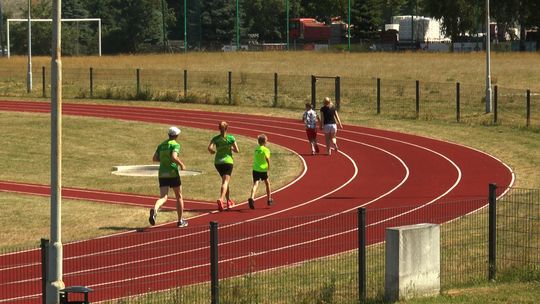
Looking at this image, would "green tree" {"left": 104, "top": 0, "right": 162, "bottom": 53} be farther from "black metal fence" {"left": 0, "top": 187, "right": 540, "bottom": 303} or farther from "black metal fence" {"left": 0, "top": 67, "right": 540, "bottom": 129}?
"black metal fence" {"left": 0, "top": 187, "right": 540, "bottom": 303}

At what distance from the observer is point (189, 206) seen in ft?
82.6

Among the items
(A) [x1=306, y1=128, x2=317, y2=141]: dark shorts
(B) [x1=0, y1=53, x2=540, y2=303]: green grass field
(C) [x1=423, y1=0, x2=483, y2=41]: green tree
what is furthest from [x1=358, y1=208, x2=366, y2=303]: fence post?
(C) [x1=423, y1=0, x2=483, y2=41]: green tree

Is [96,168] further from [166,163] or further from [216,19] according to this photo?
[216,19]

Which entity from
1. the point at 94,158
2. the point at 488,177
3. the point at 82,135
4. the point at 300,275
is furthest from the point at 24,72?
the point at 300,275

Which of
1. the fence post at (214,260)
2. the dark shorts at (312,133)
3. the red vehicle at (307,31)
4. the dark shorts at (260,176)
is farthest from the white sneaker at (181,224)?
the red vehicle at (307,31)

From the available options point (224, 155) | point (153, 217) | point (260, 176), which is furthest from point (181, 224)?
point (260, 176)

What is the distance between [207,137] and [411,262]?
25.3m

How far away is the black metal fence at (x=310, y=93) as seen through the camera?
1855 inches

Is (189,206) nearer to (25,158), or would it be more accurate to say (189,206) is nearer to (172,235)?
(172,235)

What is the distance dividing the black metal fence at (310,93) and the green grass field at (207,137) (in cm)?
67

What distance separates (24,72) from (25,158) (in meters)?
36.7

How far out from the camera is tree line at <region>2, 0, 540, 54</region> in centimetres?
11456

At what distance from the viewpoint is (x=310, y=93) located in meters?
54.8

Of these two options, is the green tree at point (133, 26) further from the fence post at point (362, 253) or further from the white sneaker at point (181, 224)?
the fence post at point (362, 253)
